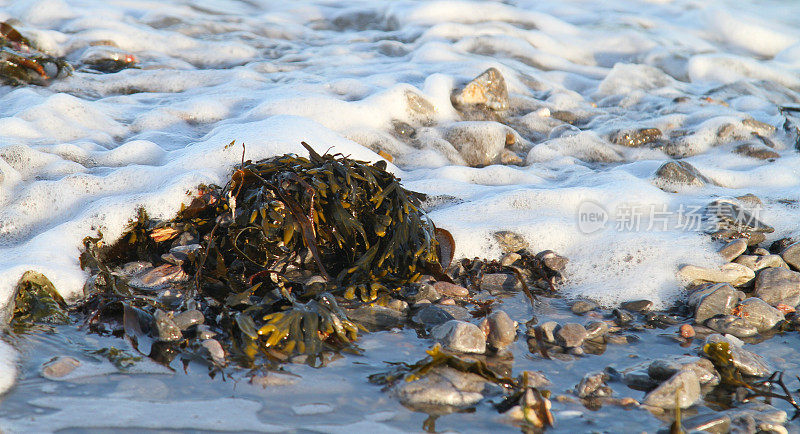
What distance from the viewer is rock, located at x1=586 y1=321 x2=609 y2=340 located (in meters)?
2.76

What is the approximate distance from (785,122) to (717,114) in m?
0.59

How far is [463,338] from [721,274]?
1.66 meters

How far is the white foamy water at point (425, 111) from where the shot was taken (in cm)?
352

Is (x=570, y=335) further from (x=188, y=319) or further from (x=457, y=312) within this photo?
(x=188, y=319)

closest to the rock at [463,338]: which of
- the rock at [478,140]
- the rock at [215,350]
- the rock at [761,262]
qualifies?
the rock at [215,350]

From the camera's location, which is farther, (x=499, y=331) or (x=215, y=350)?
(x=499, y=331)

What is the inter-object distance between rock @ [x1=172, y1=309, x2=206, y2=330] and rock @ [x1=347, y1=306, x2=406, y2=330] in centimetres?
65

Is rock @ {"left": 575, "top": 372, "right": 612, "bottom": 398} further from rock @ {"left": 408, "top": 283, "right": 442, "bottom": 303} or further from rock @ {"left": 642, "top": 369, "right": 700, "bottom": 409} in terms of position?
rock @ {"left": 408, "top": 283, "right": 442, "bottom": 303}

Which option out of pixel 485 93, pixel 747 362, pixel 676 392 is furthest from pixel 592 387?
pixel 485 93

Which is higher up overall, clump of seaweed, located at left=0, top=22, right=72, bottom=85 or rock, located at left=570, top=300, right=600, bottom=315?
clump of seaweed, located at left=0, top=22, right=72, bottom=85

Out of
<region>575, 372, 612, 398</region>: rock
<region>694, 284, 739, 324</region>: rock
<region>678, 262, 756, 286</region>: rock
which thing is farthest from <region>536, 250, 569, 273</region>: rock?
<region>575, 372, 612, 398</region>: rock

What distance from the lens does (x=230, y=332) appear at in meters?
2.53

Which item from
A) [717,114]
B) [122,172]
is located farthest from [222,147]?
[717,114]

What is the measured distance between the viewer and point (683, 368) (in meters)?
2.36
